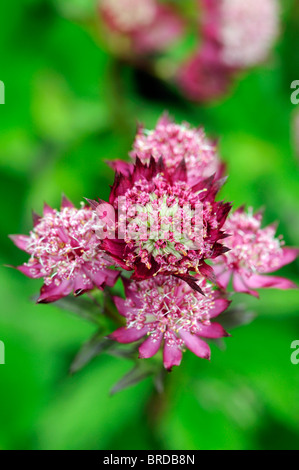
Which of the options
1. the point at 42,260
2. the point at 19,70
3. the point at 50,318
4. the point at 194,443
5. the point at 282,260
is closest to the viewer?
the point at 42,260

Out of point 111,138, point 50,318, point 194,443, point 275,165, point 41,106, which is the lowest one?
point 194,443

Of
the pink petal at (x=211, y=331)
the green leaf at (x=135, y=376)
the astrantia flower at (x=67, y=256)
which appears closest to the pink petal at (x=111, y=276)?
the astrantia flower at (x=67, y=256)

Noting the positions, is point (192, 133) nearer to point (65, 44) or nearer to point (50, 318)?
point (50, 318)

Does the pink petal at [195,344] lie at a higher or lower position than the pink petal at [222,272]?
lower

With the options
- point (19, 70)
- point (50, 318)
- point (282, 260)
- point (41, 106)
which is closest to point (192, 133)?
point (282, 260)

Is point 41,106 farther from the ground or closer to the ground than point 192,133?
farther from the ground

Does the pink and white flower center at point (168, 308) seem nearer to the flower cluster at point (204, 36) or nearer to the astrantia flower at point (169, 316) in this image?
the astrantia flower at point (169, 316)
